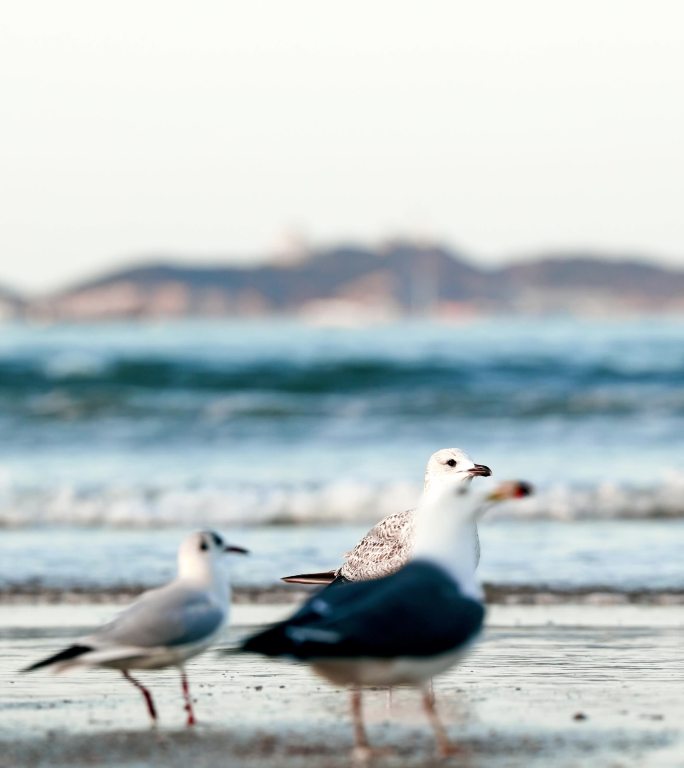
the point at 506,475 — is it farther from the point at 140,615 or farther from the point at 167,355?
the point at 167,355

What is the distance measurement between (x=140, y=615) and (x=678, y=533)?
7.12 m

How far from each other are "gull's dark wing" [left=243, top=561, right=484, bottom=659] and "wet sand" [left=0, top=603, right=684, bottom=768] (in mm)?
418

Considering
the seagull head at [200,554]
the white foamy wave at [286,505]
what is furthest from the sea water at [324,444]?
the seagull head at [200,554]

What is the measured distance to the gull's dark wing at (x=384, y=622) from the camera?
4668 millimetres

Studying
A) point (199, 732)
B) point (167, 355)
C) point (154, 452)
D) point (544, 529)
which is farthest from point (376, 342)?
point (199, 732)

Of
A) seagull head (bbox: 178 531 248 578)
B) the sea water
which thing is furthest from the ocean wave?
Answer: seagull head (bbox: 178 531 248 578)

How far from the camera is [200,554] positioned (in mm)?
5594

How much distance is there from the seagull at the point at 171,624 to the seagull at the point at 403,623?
472mm

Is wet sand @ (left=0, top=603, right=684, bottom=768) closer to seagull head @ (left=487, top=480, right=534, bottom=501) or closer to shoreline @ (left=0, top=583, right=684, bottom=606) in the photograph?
seagull head @ (left=487, top=480, right=534, bottom=501)

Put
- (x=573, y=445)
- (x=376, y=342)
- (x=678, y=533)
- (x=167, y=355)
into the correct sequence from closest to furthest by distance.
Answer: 1. (x=678, y=533)
2. (x=573, y=445)
3. (x=167, y=355)
4. (x=376, y=342)

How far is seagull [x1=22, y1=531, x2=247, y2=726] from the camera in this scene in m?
5.22

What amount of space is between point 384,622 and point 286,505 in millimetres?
8736

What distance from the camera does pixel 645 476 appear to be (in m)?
14.7

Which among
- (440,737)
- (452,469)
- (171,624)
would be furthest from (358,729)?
(452,469)
